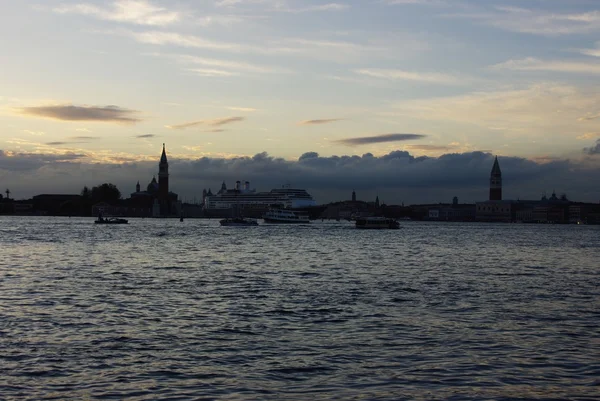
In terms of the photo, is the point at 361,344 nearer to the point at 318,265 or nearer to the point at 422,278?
the point at 422,278

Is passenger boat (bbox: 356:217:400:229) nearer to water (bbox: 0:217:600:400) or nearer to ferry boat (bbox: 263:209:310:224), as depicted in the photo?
ferry boat (bbox: 263:209:310:224)

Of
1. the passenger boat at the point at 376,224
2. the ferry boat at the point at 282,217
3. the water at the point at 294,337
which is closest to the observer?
the water at the point at 294,337

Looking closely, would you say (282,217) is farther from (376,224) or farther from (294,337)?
(294,337)

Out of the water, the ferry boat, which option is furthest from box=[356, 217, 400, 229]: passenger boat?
the water

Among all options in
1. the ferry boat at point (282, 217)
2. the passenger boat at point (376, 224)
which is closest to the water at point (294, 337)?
the passenger boat at point (376, 224)

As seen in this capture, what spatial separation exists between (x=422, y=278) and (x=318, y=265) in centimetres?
816

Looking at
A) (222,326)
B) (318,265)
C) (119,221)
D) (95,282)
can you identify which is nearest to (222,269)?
(318,265)

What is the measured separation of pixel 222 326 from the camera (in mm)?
17250

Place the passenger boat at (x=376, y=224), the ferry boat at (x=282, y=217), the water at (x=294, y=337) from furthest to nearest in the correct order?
the ferry boat at (x=282, y=217) → the passenger boat at (x=376, y=224) → the water at (x=294, y=337)

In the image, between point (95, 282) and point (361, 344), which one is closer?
point (361, 344)

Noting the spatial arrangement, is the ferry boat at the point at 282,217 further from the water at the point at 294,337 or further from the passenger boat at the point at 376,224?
the water at the point at 294,337

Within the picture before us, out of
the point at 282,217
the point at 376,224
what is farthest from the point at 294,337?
the point at 282,217

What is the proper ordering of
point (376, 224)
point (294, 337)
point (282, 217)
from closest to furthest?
point (294, 337) → point (376, 224) → point (282, 217)

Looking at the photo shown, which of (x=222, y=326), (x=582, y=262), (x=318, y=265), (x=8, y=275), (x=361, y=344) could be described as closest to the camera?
(x=361, y=344)
